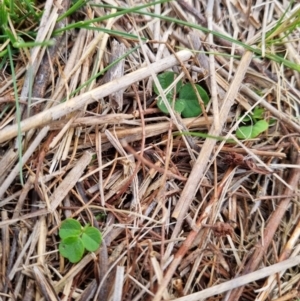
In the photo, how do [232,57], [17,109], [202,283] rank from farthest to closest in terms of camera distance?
1. [232,57]
2. [202,283]
3. [17,109]

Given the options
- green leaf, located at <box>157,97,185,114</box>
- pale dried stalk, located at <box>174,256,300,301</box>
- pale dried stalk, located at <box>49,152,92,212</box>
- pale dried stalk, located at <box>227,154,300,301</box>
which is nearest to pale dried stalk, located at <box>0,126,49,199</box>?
pale dried stalk, located at <box>49,152,92,212</box>

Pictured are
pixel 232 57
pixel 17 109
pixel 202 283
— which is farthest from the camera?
pixel 232 57

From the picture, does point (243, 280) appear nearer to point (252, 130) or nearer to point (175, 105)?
point (252, 130)

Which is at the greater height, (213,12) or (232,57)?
(213,12)

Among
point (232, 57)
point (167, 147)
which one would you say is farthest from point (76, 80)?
point (232, 57)

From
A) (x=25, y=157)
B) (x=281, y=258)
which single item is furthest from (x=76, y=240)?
(x=281, y=258)

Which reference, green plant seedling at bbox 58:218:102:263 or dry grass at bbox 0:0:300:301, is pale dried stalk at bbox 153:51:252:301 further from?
green plant seedling at bbox 58:218:102:263

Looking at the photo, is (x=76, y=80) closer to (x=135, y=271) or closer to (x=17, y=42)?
(x=17, y=42)
